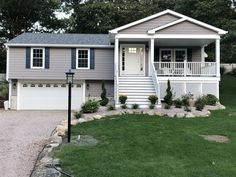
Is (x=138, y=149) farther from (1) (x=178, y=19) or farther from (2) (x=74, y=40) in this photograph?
(2) (x=74, y=40)

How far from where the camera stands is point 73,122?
15.6m

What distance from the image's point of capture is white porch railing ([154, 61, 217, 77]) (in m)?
22.4

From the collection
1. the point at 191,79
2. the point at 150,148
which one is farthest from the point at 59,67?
the point at 150,148

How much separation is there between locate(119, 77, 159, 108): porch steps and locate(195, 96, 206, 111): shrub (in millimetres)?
2401

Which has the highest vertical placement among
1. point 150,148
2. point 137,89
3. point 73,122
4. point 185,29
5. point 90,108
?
point 185,29

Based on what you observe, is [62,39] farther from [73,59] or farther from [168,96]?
[168,96]

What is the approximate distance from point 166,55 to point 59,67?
709 centimetres

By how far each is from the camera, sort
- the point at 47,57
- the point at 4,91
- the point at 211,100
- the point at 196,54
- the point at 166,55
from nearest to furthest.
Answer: the point at 211,100, the point at 47,57, the point at 196,54, the point at 166,55, the point at 4,91

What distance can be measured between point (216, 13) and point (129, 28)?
7783 millimetres

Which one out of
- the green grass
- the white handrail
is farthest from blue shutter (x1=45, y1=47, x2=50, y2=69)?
the green grass

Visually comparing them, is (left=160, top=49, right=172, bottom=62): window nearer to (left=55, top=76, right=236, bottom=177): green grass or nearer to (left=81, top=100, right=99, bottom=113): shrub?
(left=81, top=100, right=99, bottom=113): shrub

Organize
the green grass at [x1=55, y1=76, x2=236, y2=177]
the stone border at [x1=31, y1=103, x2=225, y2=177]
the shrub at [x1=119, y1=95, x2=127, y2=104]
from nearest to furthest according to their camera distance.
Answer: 1. the green grass at [x1=55, y1=76, x2=236, y2=177]
2. the stone border at [x1=31, y1=103, x2=225, y2=177]
3. the shrub at [x1=119, y1=95, x2=127, y2=104]

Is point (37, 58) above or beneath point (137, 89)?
above

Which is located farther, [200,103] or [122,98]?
[122,98]
